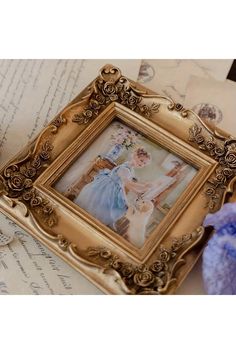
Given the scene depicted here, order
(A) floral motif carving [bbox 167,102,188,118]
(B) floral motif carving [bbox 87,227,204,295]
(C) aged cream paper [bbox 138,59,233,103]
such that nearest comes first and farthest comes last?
1. (B) floral motif carving [bbox 87,227,204,295]
2. (A) floral motif carving [bbox 167,102,188,118]
3. (C) aged cream paper [bbox 138,59,233,103]

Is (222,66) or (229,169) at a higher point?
(222,66)

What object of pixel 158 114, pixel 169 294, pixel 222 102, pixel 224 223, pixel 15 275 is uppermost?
pixel 222 102

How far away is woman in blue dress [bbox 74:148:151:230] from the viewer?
0.77m

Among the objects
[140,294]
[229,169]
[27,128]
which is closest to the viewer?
[140,294]

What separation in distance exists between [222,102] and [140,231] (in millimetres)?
361

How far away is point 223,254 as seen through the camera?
700mm

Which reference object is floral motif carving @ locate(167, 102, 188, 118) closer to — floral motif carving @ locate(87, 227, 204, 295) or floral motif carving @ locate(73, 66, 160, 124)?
floral motif carving @ locate(73, 66, 160, 124)

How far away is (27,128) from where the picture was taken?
947mm

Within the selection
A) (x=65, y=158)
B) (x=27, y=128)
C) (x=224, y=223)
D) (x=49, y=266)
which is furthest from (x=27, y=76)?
(x=224, y=223)

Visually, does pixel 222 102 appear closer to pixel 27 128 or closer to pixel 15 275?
pixel 27 128

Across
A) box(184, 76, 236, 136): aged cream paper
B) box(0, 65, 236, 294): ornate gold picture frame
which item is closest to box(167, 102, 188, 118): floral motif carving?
box(0, 65, 236, 294): ornate gold picture frame

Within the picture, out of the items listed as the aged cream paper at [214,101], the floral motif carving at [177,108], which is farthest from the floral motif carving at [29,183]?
the aged cream paper at [214,101]

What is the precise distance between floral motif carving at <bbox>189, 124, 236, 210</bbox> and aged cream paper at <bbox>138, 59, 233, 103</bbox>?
191mm

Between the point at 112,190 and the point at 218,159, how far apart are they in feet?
0.58
